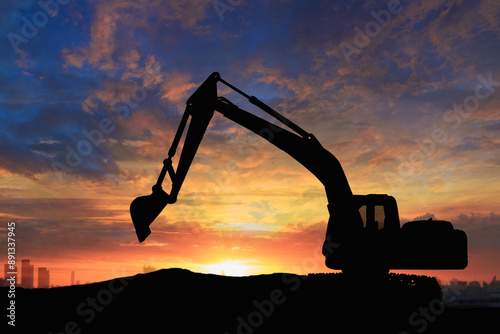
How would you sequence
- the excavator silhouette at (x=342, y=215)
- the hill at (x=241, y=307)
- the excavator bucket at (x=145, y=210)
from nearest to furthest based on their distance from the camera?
the excavator bucket at (x=145, y=210)
the excavator silhouette at (x=342, y=215)
the hill at (x=241, y=307)

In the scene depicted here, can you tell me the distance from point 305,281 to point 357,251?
2898mm

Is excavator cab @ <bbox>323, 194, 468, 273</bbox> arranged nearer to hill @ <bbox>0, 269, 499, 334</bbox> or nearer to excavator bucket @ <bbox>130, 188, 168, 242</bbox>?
hill @ <bbox>0, 269, 499, 334</bbox>

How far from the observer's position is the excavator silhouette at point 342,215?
10812 mm

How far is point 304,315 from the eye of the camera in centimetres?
1204

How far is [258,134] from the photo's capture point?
1184 centimetres

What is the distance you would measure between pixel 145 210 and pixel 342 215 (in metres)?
5.21

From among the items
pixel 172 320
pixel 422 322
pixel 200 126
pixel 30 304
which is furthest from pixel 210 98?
pixel 30 304

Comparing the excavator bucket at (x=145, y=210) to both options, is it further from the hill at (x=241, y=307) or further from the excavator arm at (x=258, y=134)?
the hill at (x=241, y=307)

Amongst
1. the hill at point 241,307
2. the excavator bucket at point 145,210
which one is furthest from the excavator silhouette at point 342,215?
the hill at point 241,307

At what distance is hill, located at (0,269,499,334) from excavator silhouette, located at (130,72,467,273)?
0.86 meters

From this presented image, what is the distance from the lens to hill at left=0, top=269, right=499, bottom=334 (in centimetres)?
1113

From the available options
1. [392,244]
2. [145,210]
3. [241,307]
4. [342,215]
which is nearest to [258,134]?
[342,215]

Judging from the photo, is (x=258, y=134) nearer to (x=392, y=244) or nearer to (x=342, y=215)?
(x=342, y=215)

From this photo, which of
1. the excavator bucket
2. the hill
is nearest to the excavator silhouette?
the excavator bucket
